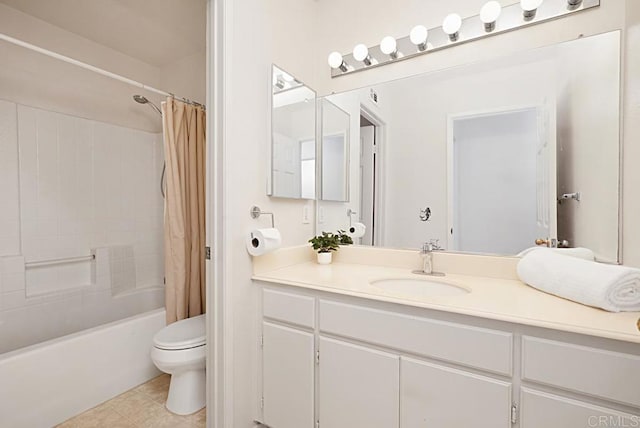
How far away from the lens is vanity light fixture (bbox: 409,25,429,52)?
1.60 meters

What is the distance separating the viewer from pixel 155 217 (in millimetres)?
2822

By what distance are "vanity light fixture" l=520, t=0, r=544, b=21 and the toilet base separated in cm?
253

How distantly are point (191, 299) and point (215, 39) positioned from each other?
1635 millimetres

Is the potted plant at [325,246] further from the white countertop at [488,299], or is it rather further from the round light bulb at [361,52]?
the round light bulb at [361,52]

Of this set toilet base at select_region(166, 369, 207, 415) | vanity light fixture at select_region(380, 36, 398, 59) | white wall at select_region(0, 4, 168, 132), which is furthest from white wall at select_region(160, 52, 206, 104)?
toilet base at select_region(166, 369, 207, 415)

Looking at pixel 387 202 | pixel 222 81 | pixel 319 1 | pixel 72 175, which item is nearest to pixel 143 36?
pixel 72 175

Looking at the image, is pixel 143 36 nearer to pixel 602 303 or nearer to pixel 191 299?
pixel 191 299

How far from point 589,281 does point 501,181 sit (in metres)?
0.63

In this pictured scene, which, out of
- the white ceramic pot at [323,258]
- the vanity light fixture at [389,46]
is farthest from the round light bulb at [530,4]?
the white ceramic pot at [323,258]

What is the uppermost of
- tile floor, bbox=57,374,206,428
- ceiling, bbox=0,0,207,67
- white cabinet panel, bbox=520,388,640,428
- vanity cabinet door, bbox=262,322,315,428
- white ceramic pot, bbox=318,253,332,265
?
ceiling, bbox=0,0,207,67

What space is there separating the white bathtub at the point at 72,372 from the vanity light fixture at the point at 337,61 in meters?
2.07

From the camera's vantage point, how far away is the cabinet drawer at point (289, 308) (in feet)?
4.27

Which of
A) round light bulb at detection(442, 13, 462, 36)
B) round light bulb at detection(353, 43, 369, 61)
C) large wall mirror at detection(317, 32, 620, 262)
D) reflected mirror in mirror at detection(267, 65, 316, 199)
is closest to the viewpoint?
large wall mirror at detection(317, 32, 620, 262)

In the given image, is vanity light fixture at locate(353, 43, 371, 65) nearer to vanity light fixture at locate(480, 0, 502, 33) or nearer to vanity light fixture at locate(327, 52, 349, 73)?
vanity light fixture at locate(327, 52, 349, 73)
